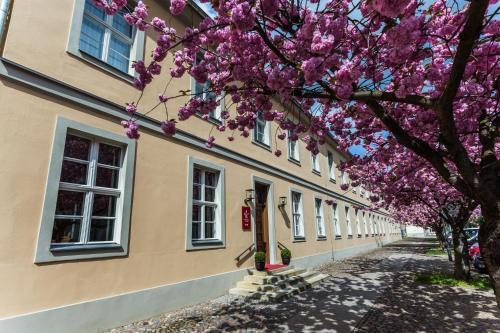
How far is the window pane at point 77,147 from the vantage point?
16.8 ft

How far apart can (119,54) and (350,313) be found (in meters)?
7.32

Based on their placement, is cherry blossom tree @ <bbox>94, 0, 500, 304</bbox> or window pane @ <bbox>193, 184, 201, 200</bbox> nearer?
cherry blossom tree @ <bbox>94, 0, 500, 304</bbox>

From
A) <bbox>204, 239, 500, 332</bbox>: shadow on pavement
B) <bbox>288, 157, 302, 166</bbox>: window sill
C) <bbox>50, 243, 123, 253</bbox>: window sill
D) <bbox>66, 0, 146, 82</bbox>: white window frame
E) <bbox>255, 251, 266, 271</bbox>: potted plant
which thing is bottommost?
<bbox>204, 239, 500, 332</bbox>: shadow on pavement

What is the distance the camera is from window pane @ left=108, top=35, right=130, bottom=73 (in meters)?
6.25

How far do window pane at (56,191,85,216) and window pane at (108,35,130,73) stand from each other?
2890mm

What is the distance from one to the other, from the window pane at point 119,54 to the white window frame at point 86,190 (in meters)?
1.71

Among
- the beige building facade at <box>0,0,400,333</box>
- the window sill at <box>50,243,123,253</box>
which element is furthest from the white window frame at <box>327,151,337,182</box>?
the window sill at <box>50,243,123,253</box>

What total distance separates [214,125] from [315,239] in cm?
811

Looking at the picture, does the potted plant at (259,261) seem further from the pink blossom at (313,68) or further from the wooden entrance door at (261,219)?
the pink blossom at (313,68)

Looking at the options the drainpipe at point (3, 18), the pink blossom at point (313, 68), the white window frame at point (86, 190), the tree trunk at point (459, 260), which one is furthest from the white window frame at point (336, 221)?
the drainpipe at point (3, 18)

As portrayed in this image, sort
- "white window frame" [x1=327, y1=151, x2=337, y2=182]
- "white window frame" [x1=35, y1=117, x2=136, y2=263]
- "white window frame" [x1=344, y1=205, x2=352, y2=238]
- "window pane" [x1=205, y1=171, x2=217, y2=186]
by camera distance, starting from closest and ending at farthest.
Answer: "white window frame" [x1=35, y1=117, x2=136, y2=263] < "window pane" [x1=205, y1=171, x2=217, y2=186] < "white window frame" [x1=327, y1=151, x2=337, y2=182] < "white window frame" [x1=344, y1=205, x2=352, y2=238]

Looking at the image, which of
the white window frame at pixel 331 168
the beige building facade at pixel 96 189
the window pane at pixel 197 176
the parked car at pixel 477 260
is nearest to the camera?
the beige building facade at pixel 96 189

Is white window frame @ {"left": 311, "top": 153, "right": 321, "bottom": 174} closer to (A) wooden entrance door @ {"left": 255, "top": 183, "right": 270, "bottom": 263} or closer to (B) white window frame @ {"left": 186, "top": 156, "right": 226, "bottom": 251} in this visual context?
(A) wooden entrance door @ {"left": 255, "top": 183, "right": 270, "bottom": 263}

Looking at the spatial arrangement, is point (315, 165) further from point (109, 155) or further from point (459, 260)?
point (109, 155)
